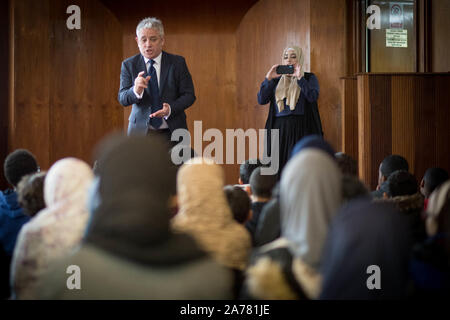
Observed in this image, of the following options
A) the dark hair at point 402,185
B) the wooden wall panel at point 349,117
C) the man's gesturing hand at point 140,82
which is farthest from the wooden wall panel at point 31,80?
the dark hair at point 402,185

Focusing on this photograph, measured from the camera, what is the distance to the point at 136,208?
4.78ft

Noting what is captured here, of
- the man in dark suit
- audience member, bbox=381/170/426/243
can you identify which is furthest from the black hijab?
the man in dark suit

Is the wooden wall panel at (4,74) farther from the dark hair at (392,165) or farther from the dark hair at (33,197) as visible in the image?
the dark hair at (392,165)

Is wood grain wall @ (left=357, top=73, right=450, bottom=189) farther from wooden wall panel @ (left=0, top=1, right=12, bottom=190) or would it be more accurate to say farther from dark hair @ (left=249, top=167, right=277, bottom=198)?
wooden wall panel @ (left=0, top=1, right=12, bottom=190)

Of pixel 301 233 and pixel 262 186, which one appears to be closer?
pixel 301 233

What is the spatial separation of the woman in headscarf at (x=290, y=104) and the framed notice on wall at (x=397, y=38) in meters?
1.42

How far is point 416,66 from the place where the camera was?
5.70m

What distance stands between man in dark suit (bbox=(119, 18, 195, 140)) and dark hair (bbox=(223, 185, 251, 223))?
1.72 metres

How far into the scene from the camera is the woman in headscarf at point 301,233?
1645mm

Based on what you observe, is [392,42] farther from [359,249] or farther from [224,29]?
[359,249]

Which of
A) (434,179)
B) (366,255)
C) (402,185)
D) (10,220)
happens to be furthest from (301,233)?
(434,179)

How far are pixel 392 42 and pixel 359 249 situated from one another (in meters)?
5.00

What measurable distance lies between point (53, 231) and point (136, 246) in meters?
0.60

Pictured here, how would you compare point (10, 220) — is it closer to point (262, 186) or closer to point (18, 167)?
point (18, 167)
